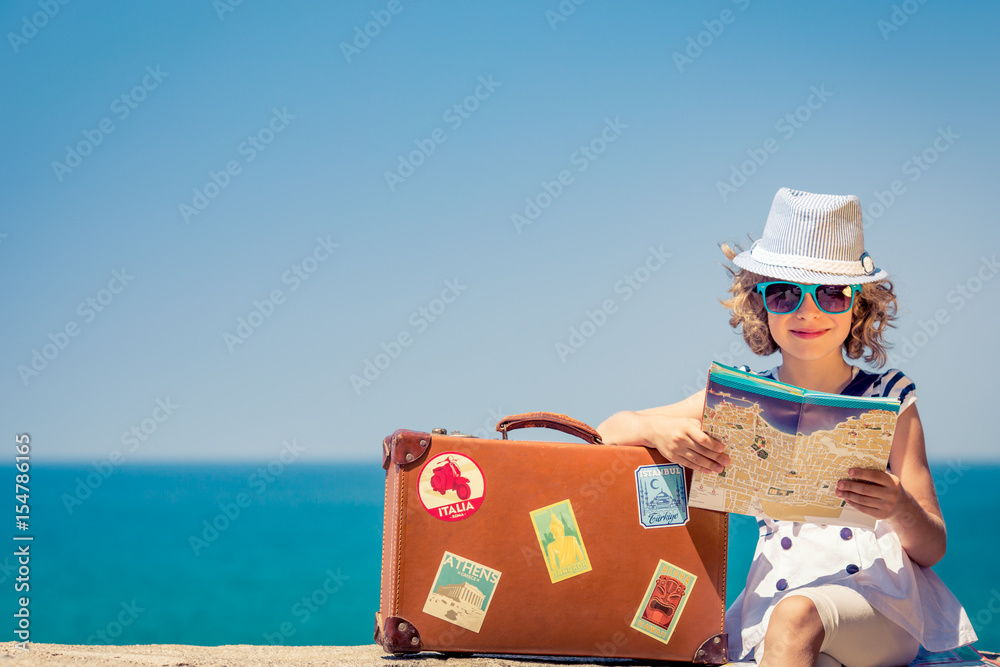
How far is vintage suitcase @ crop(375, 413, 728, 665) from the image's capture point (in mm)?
2584

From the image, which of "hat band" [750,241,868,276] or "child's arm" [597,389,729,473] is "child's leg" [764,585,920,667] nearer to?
"child's arm" [597,389,729,473]

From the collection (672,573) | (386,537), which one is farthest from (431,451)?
(672,573)

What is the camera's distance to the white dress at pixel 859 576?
2.37m

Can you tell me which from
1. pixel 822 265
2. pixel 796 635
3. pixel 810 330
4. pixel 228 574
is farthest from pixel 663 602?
pixel 228 574

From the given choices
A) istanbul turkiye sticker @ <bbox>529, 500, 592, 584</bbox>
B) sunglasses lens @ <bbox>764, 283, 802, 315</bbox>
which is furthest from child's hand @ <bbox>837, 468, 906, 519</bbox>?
istanbul turkiye sticker @ <bbox>529, 500, 592, 584</bbox>

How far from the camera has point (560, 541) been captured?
2.61m

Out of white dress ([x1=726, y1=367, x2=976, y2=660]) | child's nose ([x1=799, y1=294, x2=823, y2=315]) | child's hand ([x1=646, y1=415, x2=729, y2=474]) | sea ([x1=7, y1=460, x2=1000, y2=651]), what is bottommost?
sea ([x1=7, y1=460, x2=1000, y2=651])

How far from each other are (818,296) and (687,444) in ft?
2.27

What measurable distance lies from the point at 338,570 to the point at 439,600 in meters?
24.8

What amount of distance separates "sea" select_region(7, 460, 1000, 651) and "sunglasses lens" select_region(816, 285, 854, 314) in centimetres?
94

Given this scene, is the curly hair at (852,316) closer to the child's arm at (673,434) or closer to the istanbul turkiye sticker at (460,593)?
the child's arm at (673,434)

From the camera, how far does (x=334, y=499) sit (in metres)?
58.4
